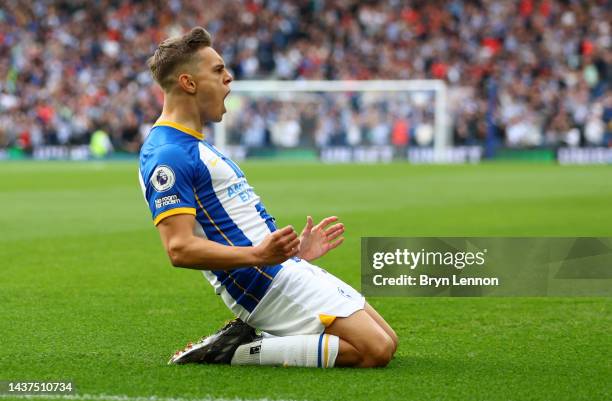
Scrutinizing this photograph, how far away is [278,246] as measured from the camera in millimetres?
4910

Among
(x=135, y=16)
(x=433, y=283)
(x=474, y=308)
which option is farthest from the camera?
(x=135, y=16)

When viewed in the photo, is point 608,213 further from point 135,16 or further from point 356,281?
point 135,16

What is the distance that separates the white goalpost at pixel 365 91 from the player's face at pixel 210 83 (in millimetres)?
31728

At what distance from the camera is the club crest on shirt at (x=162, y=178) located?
5.05m

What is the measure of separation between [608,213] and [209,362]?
1155 cm

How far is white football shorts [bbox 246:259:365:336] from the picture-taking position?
545 centimetres

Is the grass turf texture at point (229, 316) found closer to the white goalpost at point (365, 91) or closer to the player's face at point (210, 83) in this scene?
the player's face at point (210, 83)

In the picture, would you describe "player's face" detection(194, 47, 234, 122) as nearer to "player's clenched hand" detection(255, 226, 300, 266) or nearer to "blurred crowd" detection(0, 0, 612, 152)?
"player's clenched hand" detection(255, 226, 300, 266)

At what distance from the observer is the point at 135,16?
44688 mm

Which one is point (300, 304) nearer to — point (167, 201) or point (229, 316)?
point (167, 201)

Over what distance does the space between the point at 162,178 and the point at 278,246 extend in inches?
26.8

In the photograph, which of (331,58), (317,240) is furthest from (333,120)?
(317,240)

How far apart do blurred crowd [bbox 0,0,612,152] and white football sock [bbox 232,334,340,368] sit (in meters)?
31.2

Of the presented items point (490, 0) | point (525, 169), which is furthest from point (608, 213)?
point (490, 0)
